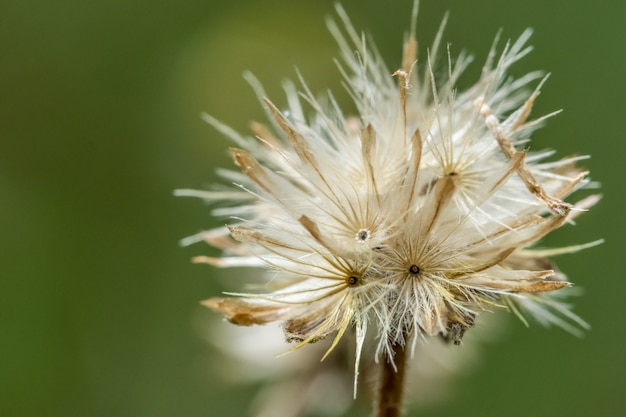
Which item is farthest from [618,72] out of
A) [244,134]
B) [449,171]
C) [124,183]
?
[449,171]

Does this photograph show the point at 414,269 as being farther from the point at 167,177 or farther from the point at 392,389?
the point at 167,177

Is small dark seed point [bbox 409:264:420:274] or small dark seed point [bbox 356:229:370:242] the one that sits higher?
small dark seed point [bbox 356:229:370:242]

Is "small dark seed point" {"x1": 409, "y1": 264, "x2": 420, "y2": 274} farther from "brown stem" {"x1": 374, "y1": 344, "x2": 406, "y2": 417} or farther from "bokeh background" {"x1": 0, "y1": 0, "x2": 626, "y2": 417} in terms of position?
"bokeh background" {"x1": 0, "y1": 0, "x2": 626, "y2": 417}

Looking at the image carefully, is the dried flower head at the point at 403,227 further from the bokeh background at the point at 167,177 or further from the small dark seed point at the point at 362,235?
the bokeh background at the point at 167,177

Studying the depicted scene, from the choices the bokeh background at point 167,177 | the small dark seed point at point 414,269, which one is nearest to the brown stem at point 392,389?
the small dark seed point at point 414,269

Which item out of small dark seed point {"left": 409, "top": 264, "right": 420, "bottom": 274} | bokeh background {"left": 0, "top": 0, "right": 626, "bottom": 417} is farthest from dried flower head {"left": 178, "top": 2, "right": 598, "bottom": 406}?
bokeh background {"left": 0, "top": 0, "right": 626, "bottom": 417}

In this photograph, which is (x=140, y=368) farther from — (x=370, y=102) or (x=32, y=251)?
(x=370, y=102)
